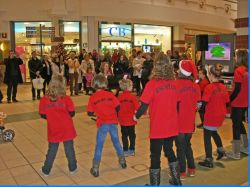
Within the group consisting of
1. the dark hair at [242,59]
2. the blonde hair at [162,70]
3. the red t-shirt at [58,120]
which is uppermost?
the dark hair at [242,59]

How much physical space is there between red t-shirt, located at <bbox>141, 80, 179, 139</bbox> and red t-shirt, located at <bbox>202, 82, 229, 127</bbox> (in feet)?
3.57

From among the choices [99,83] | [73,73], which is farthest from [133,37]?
[99,83]

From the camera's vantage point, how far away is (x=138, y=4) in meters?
17.4

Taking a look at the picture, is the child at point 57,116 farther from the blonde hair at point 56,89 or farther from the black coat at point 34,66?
the black coat at point 34,66

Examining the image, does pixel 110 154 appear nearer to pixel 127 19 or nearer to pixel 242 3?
pixel 242 3

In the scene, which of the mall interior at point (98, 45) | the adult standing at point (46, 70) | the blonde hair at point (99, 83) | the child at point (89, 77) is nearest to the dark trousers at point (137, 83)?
the child at point (89, 77)

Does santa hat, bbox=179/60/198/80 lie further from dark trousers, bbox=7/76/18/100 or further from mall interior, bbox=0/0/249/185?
dark trousers, bbox=7/76/18/100

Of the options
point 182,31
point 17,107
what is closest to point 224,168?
point 17,107

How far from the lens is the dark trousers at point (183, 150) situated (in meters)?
4.42

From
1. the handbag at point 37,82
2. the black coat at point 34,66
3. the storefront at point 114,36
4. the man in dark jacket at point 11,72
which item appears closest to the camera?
the man in dark jacket at point 11,72

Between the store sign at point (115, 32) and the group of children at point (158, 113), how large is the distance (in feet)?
41.5

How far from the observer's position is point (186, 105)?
4.44m

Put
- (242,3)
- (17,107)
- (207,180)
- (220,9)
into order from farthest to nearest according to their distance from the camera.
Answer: (220,9) → (17,107) → (242,3) → (207,180)

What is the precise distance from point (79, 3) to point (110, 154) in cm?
1199
